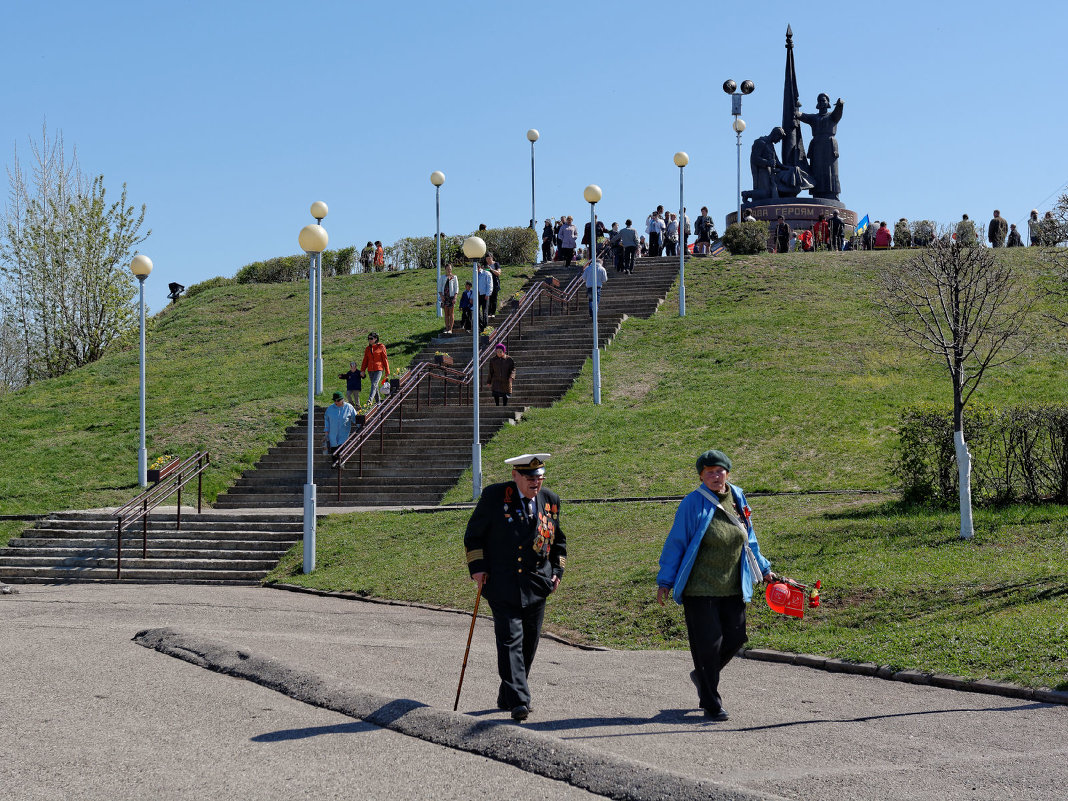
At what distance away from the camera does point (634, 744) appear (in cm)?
614

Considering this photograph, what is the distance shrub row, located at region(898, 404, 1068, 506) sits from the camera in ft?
44.7

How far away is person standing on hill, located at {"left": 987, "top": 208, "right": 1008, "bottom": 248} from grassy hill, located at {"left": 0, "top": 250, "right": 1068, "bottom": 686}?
6525mm

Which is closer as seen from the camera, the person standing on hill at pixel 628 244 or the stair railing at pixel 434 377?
the stair railing at pixel 434 377

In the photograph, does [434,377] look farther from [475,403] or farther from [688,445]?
[688,445]

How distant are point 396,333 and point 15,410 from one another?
10.2 meters

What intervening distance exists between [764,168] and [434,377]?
25.5 metres

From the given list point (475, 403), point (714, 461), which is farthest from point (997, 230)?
point (714, 461)

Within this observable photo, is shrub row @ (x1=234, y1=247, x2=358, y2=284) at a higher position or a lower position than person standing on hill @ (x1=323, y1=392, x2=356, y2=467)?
higher

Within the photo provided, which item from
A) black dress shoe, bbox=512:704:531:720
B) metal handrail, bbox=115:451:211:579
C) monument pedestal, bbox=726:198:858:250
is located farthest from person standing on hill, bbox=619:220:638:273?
black dress shoe, bbox=512:704:531:720

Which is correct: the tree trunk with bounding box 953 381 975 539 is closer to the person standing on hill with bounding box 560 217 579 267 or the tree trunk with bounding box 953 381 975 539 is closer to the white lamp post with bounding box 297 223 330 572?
the white lamp post with bounding box 297 223 330 572

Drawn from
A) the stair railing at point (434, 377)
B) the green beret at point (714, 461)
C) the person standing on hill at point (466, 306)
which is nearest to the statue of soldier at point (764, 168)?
the stair railing at point (434, 377)

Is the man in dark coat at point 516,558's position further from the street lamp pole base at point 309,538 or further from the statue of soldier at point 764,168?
the statue of soldier at point 764,168

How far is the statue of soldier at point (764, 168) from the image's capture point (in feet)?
153

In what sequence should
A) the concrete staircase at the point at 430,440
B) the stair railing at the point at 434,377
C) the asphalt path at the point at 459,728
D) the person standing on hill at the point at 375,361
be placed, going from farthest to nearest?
1. the person standing on hill at the point at 375,361
2. the stair railing at the point at 434,377
3. the concrete staircase at the point at 430,440
4. the asphalt path at the point at 459,728
